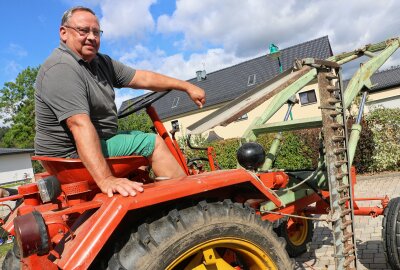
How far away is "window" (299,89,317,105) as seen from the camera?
2517cm

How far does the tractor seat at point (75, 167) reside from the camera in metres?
2.08

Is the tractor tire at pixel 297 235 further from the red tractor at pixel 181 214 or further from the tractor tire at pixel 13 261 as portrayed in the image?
the tractor tire at pixel 13 261

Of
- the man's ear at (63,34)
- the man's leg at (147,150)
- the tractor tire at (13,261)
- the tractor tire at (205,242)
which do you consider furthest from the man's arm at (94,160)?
the tractor tire at (13,261)

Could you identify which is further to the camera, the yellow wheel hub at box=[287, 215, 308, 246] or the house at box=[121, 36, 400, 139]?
the house at box=[121, 36, 400, 139]

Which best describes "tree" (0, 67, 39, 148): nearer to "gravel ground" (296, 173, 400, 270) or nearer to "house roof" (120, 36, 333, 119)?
"house roof" (120, 36, 333, 119)

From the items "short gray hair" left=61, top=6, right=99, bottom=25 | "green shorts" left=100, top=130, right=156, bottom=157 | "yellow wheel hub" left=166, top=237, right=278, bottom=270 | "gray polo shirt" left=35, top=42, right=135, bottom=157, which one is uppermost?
"short gray hair" left=61, top=6, right=99, bottom=25

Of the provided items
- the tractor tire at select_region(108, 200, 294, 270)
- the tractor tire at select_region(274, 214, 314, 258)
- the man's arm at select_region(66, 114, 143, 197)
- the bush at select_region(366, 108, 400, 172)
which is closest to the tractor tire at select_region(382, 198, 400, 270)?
the tractor tire at select_region(274, 214, 314, 258)

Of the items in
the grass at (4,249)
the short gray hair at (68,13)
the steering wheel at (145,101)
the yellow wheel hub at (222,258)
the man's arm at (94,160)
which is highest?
the short gray hair at (68,13)

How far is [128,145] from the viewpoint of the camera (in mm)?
2385

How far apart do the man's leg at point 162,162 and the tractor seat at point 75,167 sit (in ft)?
0.50

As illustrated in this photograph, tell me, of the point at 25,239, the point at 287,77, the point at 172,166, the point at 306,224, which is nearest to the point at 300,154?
the point at 306,224

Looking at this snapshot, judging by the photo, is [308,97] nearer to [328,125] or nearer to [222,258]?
[328,125]

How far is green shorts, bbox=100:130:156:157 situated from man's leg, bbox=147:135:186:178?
56 mm

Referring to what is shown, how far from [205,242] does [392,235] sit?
1937 mm
